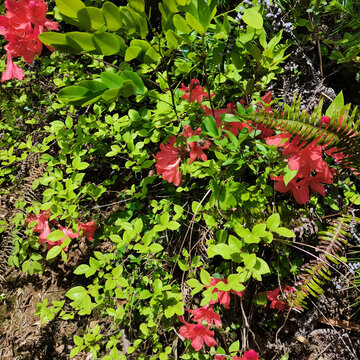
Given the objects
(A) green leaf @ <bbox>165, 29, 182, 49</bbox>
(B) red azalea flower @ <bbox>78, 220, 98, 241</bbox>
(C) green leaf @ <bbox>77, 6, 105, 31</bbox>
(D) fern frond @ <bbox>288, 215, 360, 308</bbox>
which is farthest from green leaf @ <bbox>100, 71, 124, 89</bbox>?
(B) red azalea flower @ <bbox>78, 220, 98, 241</bbox>

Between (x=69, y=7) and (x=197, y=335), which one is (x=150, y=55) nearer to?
(x=69, y=7)

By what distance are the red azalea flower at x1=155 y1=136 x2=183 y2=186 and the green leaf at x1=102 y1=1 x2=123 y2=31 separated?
2.41ft

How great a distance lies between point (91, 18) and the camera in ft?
1.93

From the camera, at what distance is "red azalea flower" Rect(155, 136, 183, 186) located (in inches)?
52.3

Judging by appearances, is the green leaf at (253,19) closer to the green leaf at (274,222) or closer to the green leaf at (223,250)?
the green leaf at (274,222)

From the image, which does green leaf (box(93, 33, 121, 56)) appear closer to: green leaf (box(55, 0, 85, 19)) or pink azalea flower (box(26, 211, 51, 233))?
green leaf (box(55, 0, 85, 19))

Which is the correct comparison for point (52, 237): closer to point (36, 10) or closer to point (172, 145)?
point (172, 145)

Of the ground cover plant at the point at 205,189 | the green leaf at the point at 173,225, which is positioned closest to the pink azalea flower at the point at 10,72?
the ground cover plant at the point at 205,189

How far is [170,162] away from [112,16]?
0.79 meters

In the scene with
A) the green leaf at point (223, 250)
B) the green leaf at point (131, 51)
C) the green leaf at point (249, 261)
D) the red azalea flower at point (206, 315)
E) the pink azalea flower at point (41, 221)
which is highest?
the green leaf at point (131, 51)

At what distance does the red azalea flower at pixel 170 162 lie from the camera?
1.33m

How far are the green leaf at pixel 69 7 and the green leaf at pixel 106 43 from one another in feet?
A: 0.21

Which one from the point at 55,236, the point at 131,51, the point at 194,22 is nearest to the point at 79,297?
the point at 55,236

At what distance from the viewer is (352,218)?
1274mm
